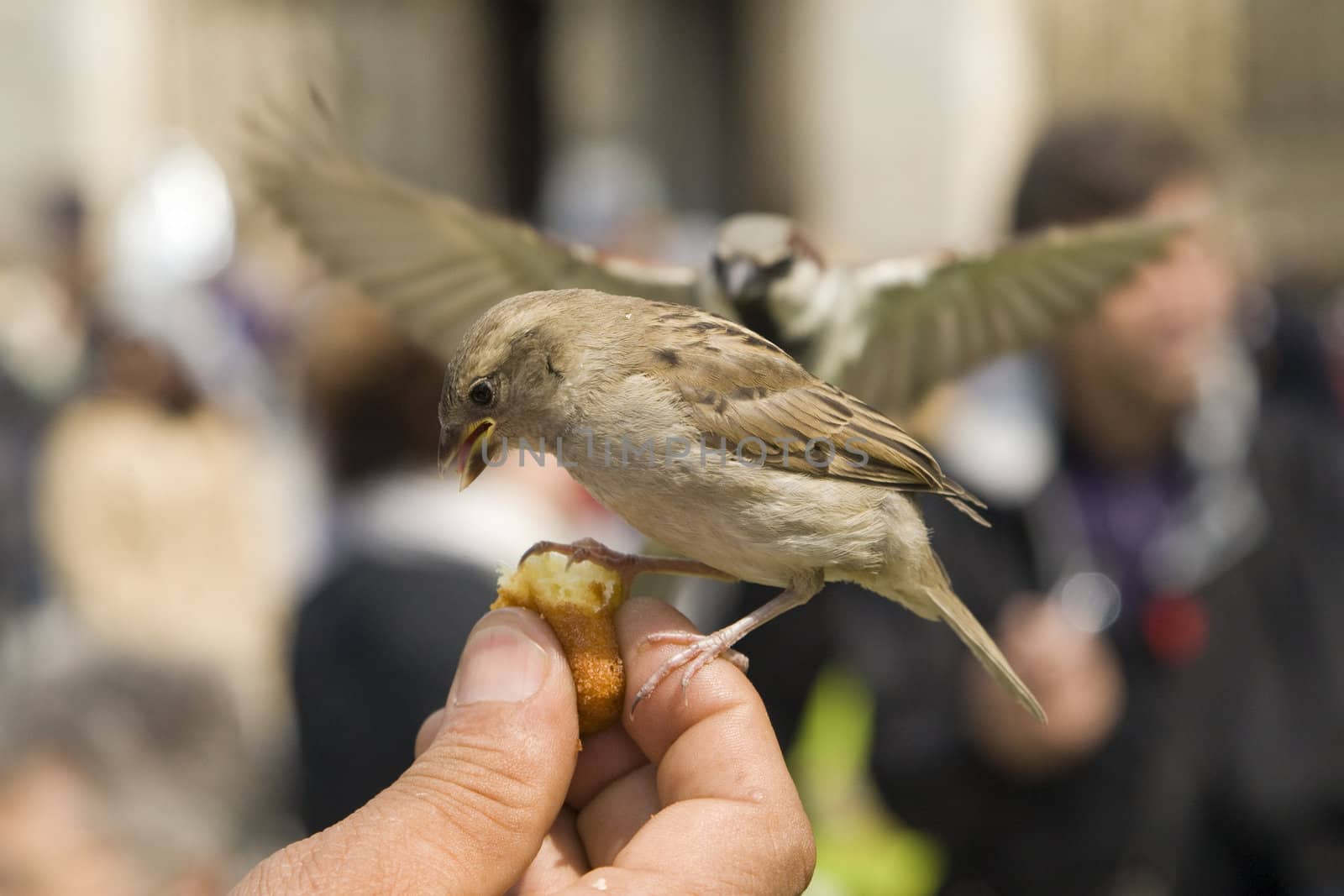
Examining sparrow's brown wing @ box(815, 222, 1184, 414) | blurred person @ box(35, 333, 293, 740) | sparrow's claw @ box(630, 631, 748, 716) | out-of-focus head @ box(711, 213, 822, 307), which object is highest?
out-of-focus head @ box(711, 213, 822, 307)

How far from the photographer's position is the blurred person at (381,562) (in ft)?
10.2

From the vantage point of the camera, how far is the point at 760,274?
2.60 metres

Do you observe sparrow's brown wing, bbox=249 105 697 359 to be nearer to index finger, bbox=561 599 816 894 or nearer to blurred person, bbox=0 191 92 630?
index finger, bbox=561 599 816 894

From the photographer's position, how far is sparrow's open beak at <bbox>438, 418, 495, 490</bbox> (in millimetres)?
1966

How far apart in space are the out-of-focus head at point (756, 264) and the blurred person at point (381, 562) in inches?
35.1

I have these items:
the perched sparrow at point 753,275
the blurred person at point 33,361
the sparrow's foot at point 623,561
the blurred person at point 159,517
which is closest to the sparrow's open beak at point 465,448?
the sparrow's foot at point 623,561

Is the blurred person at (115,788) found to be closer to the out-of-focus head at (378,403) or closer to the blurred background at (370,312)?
the blurred background at (370,312)

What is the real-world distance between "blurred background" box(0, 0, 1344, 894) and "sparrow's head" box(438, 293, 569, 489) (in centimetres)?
102

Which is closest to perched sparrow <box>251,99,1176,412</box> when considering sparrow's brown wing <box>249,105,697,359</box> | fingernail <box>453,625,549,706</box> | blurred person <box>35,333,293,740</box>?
sparrow's brown wing <box>249,105,697,359</box>

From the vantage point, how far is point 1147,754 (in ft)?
12.1

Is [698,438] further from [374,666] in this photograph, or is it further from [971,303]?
[374,666]

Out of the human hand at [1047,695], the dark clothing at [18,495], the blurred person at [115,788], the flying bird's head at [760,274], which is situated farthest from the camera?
the dark clothing at [18,495]

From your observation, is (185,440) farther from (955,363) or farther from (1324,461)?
(1324,461)

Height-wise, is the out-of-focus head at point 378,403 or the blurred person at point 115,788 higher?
the out-of-focus head at point 378,403
